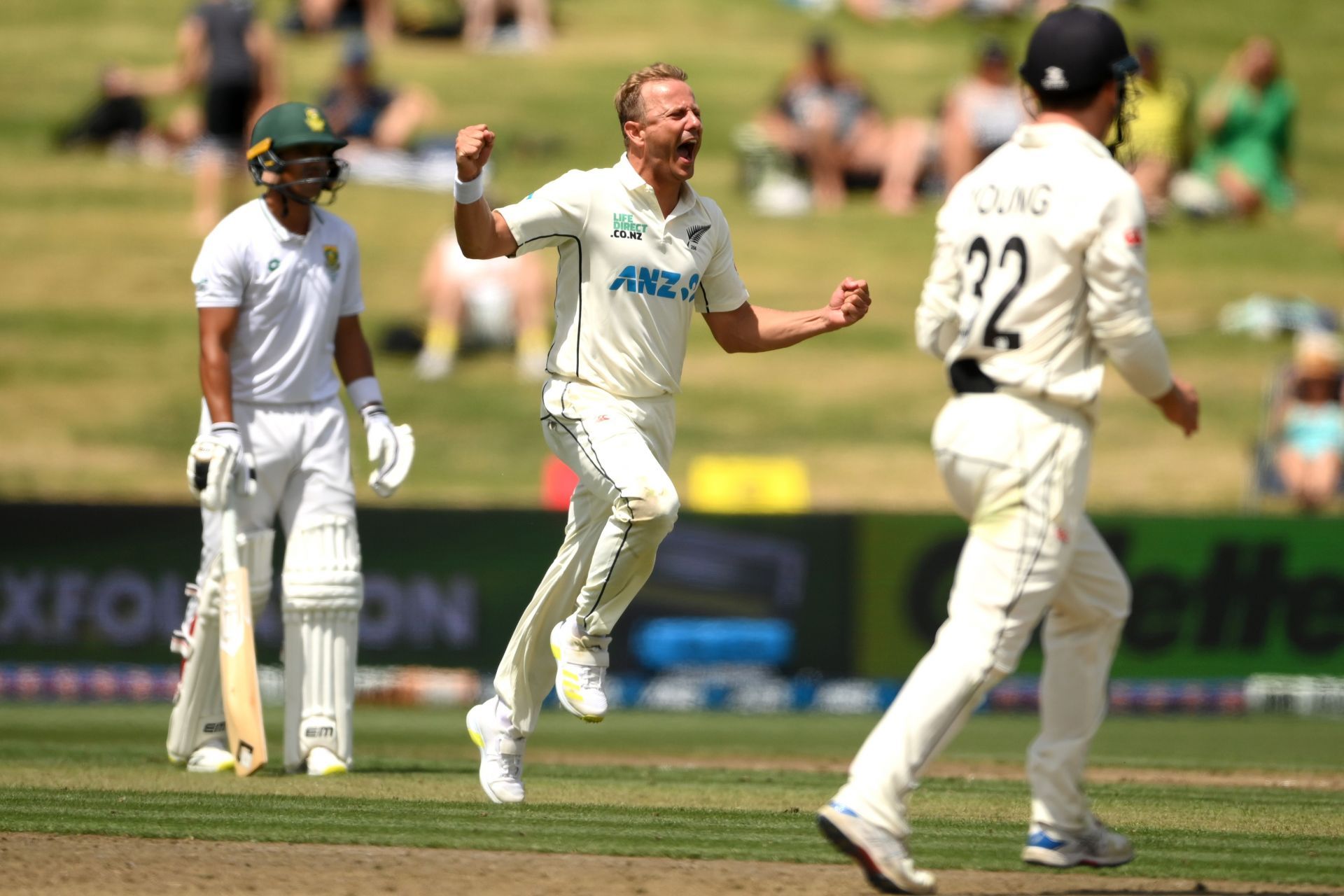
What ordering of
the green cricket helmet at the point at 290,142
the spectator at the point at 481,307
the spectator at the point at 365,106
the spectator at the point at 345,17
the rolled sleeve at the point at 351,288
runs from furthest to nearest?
the spectator at the point at 345,17, the spectator at the point at 365,106, the spectator at the point at 481,307, the rolled sleeve at the point at 351,288, the green cricket helmet at the point at 290,142

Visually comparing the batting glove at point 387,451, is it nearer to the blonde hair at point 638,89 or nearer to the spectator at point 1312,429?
the blonde hair at point 638,89

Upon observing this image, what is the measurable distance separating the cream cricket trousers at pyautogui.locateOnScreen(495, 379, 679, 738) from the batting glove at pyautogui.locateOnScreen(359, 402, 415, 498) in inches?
47.0

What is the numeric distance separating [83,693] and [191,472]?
17.6ft

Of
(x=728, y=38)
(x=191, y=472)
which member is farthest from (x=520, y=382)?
(x=191, y=472)

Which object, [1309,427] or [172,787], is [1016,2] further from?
[172,787]

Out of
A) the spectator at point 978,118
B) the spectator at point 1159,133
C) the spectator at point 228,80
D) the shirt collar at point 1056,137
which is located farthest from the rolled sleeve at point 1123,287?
the spectator at point 1159,133

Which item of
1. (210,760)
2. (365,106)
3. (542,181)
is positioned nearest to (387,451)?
(210,760)

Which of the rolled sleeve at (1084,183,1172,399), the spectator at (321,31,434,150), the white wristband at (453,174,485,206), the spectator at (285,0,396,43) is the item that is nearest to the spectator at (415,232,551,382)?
the spectator at (321,31,434,150)

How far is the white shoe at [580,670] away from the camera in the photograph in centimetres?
618

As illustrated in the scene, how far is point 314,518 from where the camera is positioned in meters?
7.41

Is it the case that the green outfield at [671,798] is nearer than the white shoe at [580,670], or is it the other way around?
the green outfield at [671,798]

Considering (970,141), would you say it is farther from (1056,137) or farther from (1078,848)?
(1078,848)

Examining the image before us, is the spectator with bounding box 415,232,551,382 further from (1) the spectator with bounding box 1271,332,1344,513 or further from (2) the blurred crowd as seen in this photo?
(1) the spectator with bounding box 1271,332,1344,513

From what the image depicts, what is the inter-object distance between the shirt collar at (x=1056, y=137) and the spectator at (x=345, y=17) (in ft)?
63.4
